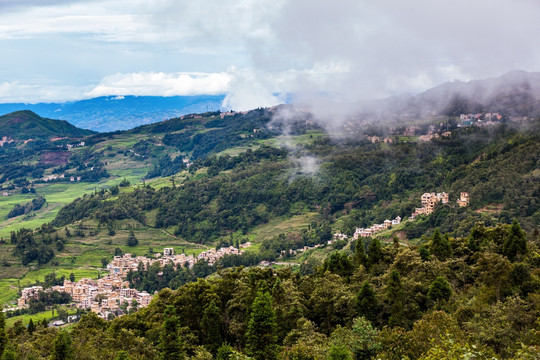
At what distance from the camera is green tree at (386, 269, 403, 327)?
88.0 feet

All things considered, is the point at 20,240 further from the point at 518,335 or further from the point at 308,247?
the point at 518,335

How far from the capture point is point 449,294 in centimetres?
2798

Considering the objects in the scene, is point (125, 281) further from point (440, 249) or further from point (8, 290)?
point (440, 249)

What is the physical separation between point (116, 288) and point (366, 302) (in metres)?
50.3

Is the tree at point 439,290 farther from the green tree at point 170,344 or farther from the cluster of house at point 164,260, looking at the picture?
the cluster of house at point 164,260

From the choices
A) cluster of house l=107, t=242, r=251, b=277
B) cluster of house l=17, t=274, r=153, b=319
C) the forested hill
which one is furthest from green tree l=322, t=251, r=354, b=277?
cluster of house l=107, t=242, r=251, b=277

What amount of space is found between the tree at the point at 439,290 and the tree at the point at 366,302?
3.17 metres

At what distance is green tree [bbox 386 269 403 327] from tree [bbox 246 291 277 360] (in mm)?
6528

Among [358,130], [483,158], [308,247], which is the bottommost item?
[308,247]

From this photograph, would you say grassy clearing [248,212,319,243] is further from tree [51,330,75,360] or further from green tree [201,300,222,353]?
tree [51,330,75,360]

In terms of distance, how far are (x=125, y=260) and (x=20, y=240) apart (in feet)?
62.6

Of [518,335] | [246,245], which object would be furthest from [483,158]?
[518,335]

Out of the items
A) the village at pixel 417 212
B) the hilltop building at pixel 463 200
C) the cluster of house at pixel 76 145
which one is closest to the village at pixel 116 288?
the village at pixel 417 212

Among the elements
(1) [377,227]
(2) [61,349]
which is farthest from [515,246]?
(1) [377,227]
